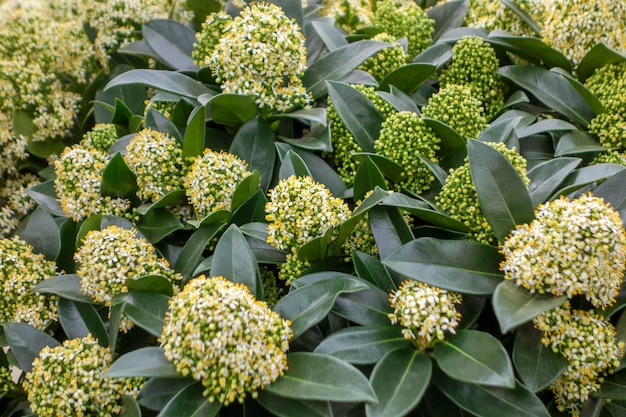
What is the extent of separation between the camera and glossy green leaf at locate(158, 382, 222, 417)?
102 centimetres

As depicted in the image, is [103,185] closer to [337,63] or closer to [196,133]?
[196,133]

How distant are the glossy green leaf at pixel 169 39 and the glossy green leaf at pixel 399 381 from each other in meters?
1.21

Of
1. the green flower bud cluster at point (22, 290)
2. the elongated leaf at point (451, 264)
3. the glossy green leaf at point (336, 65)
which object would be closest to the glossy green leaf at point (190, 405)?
the elongated leaf at point (451, 264)

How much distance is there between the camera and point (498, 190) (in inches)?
47.4

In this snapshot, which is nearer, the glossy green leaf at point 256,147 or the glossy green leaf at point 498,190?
the glossy green leaf at point 498,190

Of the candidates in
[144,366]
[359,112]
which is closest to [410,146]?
[359,112]

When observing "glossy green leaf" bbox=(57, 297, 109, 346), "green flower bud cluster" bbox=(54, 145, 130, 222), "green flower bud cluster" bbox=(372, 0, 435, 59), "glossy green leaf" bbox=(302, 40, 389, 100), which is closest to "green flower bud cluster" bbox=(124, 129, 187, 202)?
"green flower bud cluster" bbox=(54, 145, 130, 222)

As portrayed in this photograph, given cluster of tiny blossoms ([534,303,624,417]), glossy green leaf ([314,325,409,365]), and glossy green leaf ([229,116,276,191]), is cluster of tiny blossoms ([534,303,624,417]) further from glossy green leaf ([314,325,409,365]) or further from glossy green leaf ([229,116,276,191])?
glossy green leaf ([229,116,276,191])

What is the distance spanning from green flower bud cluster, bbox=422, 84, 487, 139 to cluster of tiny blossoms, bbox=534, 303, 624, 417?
1.83 ft

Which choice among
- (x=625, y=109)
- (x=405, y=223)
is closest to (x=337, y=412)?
(x=405, y=223)

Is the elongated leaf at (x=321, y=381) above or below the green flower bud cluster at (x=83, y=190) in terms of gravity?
below

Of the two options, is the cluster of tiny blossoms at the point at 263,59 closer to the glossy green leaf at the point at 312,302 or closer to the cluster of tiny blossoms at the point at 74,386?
the glossy green leaf at the point at 312,302

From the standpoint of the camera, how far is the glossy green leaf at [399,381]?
955 mm

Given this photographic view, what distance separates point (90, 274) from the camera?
126cm
